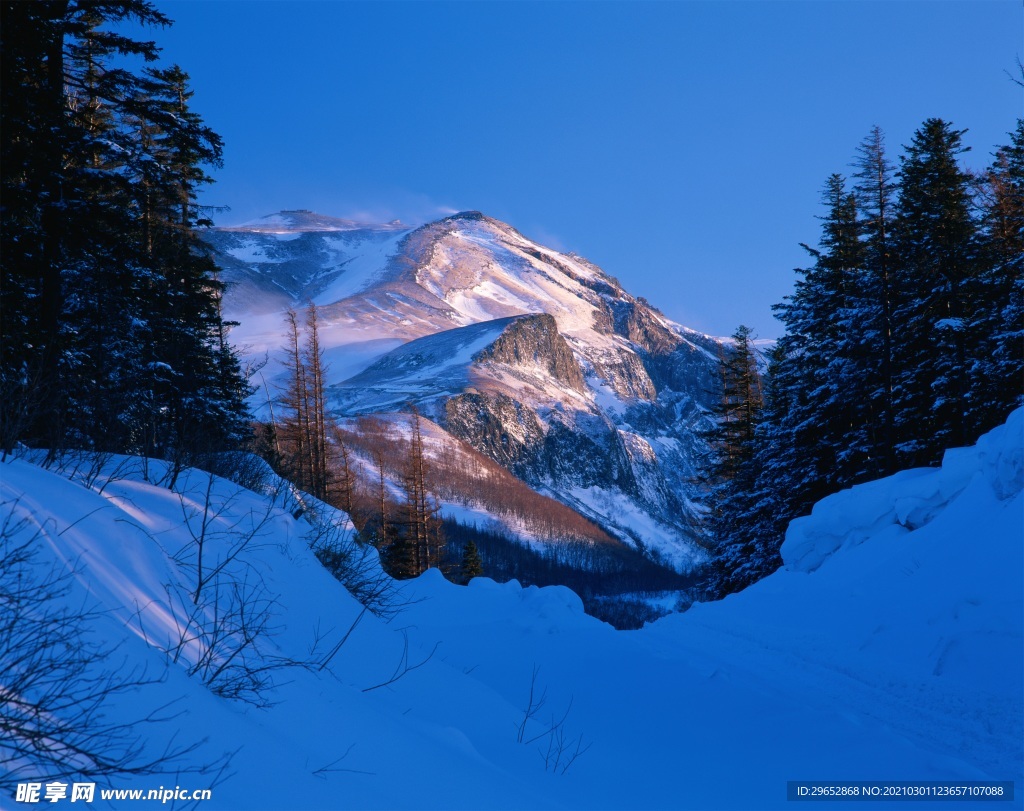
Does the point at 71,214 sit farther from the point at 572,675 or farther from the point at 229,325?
the point at 229,325

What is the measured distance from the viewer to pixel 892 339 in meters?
20.2

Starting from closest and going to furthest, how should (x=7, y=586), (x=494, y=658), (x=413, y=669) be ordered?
(x=7, y=586) → (x=413, y=669) → (x=494, y=658)

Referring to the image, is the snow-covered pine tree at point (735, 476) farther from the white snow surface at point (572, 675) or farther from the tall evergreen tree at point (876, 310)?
the white snow surface at point (572, 675)

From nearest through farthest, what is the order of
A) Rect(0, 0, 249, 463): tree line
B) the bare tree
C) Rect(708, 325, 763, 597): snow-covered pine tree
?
the bare tree, Rect(0, 0, 249, 463): tree line, Rect(708, 325, 763, 597): snow-covered pine tree

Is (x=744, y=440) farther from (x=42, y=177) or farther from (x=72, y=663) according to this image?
(x=72, y=663)

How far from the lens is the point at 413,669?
22.3 ft

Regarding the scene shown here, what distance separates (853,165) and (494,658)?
18.5 meters

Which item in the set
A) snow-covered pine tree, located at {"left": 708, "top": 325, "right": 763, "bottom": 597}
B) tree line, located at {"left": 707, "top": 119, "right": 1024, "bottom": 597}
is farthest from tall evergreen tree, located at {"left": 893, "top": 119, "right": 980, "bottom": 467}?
snow-covered pine tree, located at {"left": 708, "top": 325, "right": 763, "bottom": 597}

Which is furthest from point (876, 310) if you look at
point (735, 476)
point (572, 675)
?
point (572, 675)

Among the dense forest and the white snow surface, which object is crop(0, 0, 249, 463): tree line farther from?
the white snow surface

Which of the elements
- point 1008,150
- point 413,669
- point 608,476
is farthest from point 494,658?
point 608,476

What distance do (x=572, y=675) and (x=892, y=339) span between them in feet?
53.2

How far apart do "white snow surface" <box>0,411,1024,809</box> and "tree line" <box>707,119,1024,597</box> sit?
6112mm

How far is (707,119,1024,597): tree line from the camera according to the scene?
1800 cm
